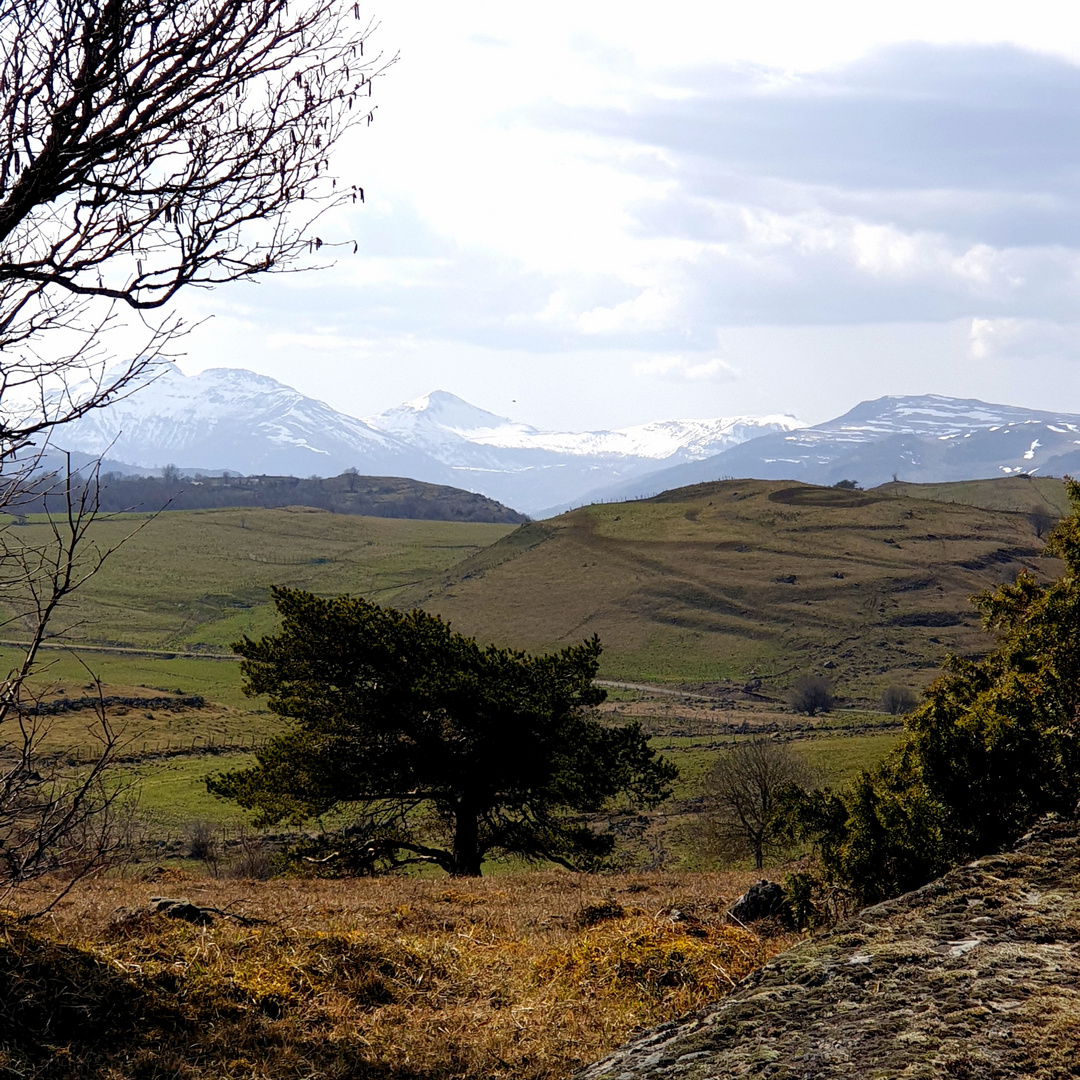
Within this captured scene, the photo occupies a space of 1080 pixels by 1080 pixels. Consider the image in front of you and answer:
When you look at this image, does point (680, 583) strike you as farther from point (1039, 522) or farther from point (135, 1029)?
point (135, 1029)

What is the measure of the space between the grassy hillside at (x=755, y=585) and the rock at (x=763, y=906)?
98.0 meters

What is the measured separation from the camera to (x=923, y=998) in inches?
126

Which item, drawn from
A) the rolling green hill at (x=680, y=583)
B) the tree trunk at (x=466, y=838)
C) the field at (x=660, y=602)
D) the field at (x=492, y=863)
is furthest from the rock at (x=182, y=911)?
the rolling green hill at (x=680, y=583)

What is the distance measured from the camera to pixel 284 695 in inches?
738

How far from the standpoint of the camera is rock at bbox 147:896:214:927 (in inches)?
283

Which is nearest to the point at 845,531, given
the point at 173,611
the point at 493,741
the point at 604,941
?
the point at 173,611

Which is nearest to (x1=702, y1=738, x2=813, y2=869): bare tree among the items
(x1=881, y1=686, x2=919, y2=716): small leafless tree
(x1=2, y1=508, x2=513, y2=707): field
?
(x1=881, y1=686, x2=919, y2=716): small leafless tree

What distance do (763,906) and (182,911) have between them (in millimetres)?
4758

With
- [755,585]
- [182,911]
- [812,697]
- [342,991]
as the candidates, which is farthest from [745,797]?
[755,585]

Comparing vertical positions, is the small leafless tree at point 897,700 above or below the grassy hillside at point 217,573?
below

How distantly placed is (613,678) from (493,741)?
297 feet

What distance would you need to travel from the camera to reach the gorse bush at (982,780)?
6695mm

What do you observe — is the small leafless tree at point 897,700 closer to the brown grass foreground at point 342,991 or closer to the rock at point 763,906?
the rock at point 763,906

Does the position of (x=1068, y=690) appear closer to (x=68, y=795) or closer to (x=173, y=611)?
(x=68, y=795)
